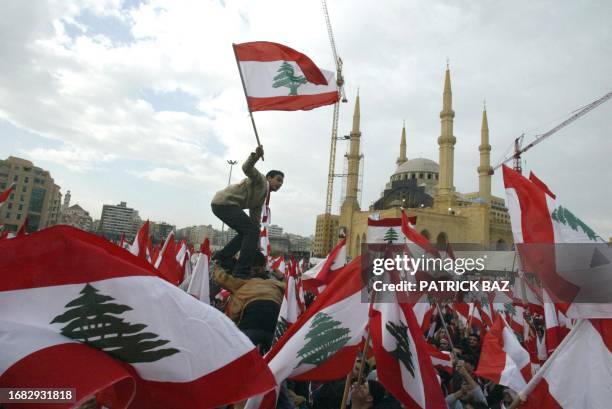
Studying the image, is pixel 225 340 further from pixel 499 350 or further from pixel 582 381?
pixel 499 350

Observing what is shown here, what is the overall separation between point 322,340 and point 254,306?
30.9 inches

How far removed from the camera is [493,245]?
1688 inches

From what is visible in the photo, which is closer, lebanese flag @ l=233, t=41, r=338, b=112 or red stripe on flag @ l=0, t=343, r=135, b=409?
red stripe on flag @ l=0, t=343, r=135, b=409

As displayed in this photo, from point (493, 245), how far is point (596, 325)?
45040 mm

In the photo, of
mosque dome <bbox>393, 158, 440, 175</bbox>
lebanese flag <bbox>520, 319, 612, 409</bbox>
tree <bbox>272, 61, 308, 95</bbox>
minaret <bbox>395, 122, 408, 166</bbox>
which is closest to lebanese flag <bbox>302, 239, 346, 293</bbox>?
tree <bbox>272, 61, 308, 95</bbox>

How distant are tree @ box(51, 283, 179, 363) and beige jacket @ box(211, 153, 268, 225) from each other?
2.22 meters

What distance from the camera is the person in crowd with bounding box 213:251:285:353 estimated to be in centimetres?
311

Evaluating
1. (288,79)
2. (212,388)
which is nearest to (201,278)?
(288,79)

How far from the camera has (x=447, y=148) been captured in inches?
1758

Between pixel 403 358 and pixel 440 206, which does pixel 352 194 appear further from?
pixel 403 358

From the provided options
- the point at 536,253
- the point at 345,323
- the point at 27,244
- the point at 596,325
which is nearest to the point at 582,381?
the point at 596,325

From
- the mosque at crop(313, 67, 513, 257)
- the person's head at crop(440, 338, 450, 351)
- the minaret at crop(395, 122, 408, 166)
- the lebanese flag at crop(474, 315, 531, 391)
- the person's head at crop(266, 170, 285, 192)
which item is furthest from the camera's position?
the minaret at crop(395, 122, 408, 166)

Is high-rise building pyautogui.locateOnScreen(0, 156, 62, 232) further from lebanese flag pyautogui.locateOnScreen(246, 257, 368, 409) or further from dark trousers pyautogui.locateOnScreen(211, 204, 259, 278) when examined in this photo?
lebanese flag pyautogui.locateOnScreen(246, 257, 368, 409)

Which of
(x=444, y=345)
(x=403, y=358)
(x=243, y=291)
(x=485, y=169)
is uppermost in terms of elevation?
(x=485, y=169)
